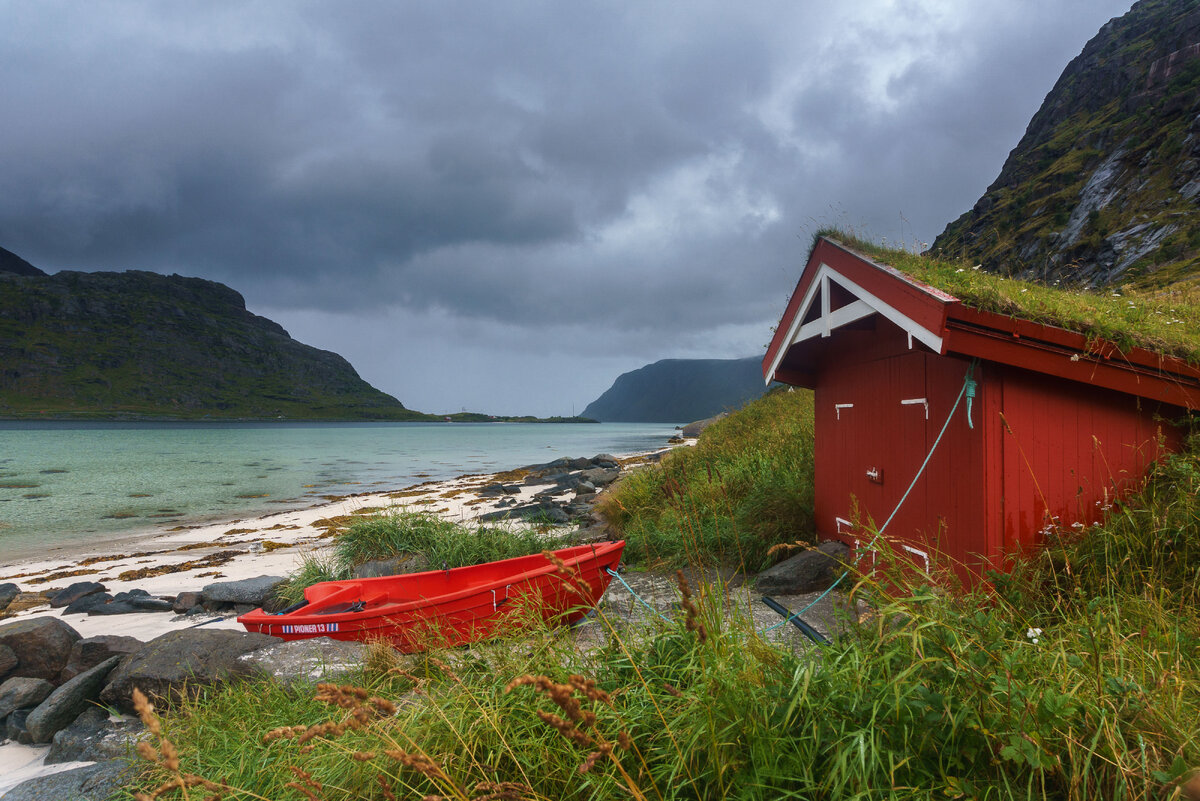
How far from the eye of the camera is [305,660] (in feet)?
17.6

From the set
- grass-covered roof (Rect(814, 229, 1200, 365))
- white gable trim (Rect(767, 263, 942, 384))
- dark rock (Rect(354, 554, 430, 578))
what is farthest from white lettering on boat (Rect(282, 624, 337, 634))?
grass-covered roof (Rect(814, 229, 1200, 365))

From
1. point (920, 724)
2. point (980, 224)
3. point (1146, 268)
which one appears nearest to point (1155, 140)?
point (980, 224)

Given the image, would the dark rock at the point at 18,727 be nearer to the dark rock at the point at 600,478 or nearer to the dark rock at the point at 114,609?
the dark rock at the point at 114,609

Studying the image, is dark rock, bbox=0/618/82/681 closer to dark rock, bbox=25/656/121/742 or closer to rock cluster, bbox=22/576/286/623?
dark rock, bbox=25/656/121/742

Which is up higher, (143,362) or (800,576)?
(143,362)

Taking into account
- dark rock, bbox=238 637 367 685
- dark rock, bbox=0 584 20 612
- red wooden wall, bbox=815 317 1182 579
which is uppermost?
red wooden wall, bbox=815 317 1182 579

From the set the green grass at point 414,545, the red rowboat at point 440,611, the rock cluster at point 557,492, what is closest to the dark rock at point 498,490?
the rock cluster at point 557,492

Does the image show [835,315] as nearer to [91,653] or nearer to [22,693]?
[91,653]

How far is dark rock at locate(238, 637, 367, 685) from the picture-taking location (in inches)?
200

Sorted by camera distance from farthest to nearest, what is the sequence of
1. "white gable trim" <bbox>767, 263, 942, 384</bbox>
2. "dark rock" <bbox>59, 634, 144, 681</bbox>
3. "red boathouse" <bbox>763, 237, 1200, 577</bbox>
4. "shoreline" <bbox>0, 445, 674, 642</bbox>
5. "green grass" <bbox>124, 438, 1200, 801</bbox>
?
"shoreline" <bbox>0, 445, 674, 642</bbox> < "dark rock" <bbox>59, 634, 144, 681</bbox> < "white gable trim" <bbox>767, 263, 942, 384</bbox> < "red boathouse" <bbox>763, 237, 1200, 577</bbox> < "green grass" <bbox>124, 438, 1200, 801</bbox>

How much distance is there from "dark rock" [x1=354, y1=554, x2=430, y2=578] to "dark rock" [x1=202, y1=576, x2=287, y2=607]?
1.66m

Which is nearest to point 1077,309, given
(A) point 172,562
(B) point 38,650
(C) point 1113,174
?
(B) point 38,650

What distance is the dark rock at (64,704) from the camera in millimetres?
5180

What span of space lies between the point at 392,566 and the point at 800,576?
6.30 metres
